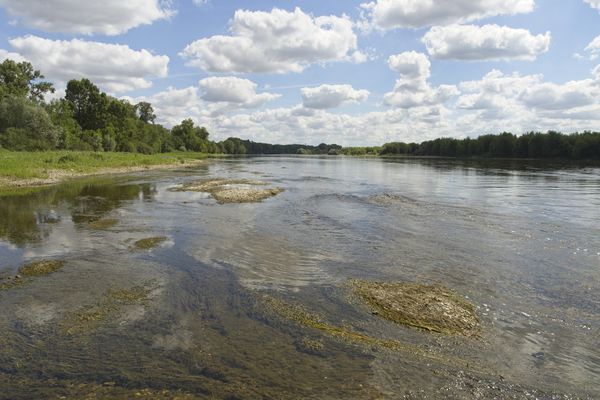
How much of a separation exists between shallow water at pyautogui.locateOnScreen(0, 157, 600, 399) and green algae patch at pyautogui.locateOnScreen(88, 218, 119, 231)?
1.45 ft

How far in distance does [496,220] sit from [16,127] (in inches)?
2899

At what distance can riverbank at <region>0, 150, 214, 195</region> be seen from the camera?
41.6 metres

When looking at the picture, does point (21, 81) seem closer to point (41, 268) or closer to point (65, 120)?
point (65, 120)

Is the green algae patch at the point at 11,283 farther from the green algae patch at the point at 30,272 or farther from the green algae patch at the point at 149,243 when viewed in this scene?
the green algae patch at the point at 149,243

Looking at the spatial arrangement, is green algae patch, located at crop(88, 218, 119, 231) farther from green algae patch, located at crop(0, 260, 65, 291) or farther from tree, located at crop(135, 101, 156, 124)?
tree, located at crop(135, 101, 156, 124)

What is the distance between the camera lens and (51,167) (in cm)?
5159

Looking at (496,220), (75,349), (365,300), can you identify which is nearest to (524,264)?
(365,300)

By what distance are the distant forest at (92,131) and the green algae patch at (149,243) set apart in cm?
5820

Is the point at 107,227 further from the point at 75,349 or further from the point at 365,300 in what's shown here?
the point at 365,300

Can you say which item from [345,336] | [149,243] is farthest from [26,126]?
[345,336]

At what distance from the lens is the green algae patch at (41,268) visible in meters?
14.3

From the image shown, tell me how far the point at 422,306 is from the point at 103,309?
8420 mm

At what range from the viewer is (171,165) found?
85.2 meters

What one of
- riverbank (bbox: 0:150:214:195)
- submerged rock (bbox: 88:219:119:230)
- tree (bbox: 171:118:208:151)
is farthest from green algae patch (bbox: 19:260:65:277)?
tree (bbox: 171:118:208:151)
